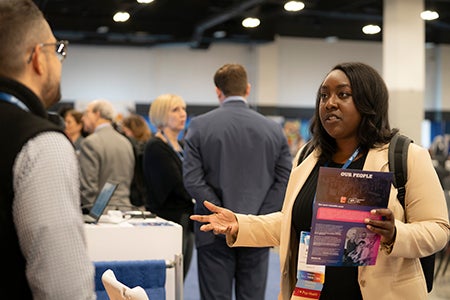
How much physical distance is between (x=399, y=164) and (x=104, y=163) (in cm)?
357

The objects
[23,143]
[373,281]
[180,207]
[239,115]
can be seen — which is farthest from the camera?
[180,207]

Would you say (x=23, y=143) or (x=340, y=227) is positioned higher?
(x=23, y=143)

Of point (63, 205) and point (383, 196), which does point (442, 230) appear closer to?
point (383, 196)

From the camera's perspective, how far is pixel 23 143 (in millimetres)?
1484

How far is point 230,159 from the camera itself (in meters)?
4.41

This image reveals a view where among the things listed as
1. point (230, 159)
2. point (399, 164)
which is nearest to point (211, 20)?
Result: point (230, 159)

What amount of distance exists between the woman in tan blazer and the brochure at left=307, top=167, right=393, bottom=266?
0.04 metres

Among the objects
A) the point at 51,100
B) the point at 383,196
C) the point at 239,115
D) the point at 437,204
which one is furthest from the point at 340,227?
the point at 239,115

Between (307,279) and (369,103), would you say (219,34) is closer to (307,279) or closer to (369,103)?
(369,103)

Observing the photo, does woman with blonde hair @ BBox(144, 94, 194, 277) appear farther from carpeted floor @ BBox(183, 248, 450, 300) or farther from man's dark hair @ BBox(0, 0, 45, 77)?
man's dark hair @ BBox(0, 0, 45, 77)

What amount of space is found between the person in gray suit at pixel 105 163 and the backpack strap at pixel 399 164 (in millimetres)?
3334

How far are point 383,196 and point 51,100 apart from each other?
1.07 metres

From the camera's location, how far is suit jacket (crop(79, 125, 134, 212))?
560cm

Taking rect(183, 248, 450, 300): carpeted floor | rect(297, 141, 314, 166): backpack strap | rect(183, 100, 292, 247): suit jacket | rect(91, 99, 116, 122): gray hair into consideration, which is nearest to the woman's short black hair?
rect(297, 141, 314, 166): backpack strap
